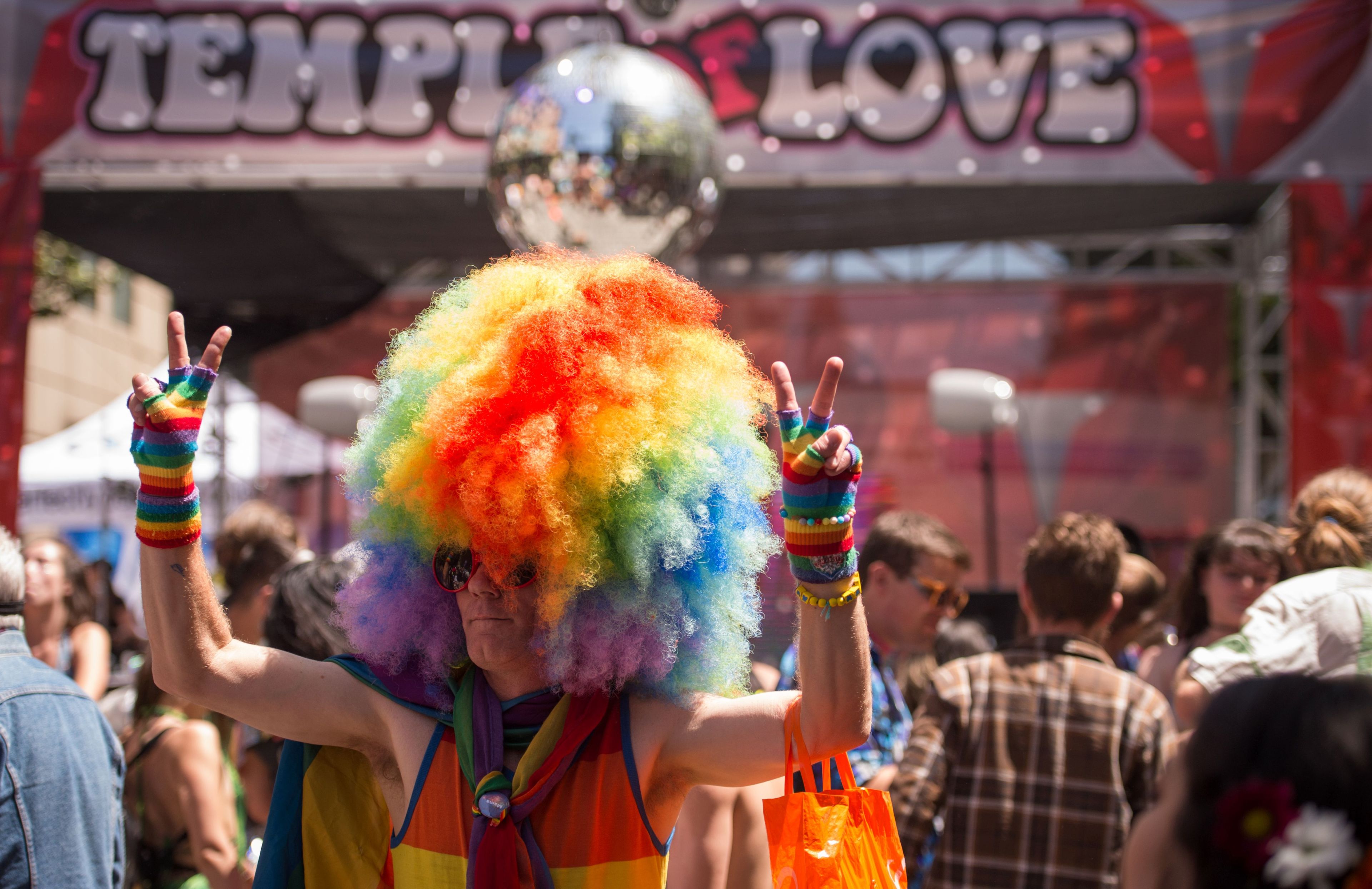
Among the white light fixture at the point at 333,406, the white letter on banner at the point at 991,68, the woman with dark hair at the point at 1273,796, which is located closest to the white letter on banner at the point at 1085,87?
the white letter on banner at the point at 991,68

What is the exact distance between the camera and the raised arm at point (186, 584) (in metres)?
1.92

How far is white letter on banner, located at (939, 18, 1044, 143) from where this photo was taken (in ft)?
→ 21.2

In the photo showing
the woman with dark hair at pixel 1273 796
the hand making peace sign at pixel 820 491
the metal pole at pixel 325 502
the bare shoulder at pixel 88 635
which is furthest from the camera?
the metal pole at pixel 325 502

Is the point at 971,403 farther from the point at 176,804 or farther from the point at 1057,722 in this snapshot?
the point at 176,804

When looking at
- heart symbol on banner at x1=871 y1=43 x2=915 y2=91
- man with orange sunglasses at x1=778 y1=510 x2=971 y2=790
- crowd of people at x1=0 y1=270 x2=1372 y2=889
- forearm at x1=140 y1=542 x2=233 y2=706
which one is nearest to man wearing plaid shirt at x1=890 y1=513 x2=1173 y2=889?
man with orange sunglasses at x1=778 y1=510 x2=971 y2=790

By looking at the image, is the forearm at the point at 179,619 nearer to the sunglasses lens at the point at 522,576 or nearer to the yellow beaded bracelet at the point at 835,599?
the sunglasses lens at the point at 522,576

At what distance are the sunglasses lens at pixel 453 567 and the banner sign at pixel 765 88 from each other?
4.56 metres

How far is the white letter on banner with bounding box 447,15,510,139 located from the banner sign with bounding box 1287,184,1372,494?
13.9ft

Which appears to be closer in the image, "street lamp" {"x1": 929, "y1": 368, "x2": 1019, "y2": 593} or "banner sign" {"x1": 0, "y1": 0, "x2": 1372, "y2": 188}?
"banner sign" {"x1": 0, "y1": 0, "x2": 1372, "y2": 188}

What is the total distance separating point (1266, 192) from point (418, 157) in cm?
504

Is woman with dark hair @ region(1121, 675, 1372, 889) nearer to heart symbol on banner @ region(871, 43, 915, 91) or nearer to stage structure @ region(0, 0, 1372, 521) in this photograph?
stage structure @ region(0, 0, 1372, 521)

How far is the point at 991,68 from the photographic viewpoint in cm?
650

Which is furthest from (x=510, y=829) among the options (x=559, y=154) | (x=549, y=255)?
(x=559, y=154)

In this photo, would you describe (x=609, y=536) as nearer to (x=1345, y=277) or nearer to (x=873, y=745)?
A: (x=873, y=745)
